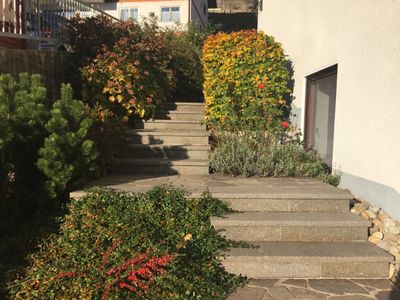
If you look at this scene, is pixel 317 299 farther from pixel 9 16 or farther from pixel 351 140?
pixel 9 16

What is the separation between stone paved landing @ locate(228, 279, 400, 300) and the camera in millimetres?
3023

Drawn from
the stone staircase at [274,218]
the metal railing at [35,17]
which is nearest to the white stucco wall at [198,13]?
the metal railing at [35,17]

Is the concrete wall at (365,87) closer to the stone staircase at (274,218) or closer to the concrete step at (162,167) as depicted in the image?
the stone staircase at (274,218)

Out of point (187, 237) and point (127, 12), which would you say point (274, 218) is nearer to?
point (187, 237)

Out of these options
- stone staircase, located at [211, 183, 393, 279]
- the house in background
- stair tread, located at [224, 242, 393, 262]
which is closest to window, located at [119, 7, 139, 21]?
the house in background

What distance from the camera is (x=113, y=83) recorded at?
21.1ft

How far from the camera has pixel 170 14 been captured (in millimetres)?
20656

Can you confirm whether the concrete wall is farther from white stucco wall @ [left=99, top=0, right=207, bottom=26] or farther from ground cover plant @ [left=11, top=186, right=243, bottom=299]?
white stucco wall @ [left=99, top=0, right=207, bottom=26]

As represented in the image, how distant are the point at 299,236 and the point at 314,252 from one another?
0.32 m

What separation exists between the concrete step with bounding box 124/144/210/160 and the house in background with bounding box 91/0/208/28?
608 inches

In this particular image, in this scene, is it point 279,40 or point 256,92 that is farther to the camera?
point 279,40

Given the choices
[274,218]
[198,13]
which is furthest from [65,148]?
[198,13]

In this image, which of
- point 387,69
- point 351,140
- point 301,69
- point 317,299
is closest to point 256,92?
point 301,69

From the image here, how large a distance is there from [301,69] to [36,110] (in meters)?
4.58
